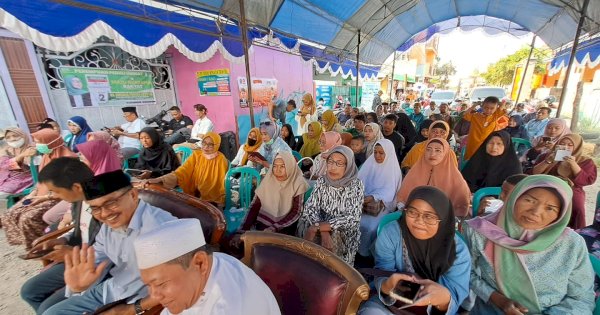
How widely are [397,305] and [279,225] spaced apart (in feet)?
4.56

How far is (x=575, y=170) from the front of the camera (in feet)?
8.66

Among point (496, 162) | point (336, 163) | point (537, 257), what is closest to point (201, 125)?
point (336, 163)

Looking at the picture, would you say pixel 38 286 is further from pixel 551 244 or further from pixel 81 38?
pixel 551 244

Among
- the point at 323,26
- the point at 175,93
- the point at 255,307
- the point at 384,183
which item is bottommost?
the point at 384,183

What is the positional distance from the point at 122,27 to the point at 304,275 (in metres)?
4.37

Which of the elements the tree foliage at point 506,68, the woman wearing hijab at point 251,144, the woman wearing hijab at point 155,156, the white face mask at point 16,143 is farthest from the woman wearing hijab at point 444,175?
the tree foliage at point 506,68

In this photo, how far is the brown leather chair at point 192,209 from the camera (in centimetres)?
184

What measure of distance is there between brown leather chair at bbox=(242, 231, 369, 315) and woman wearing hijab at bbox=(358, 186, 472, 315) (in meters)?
0.34

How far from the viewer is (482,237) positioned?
5.49 feet

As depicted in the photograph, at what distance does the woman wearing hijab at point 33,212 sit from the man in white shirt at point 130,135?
1.64 metres

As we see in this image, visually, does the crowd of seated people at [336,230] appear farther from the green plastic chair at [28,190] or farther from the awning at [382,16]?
the awning at [382,16]

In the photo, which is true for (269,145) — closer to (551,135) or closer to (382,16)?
(551,135)

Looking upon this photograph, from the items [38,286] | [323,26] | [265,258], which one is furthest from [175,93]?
[265,258]

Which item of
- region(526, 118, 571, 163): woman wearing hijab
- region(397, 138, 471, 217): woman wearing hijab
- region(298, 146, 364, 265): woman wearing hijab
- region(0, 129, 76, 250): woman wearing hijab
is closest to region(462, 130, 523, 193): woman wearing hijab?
region(397, 138, 471, 217): woman wearing hijab
